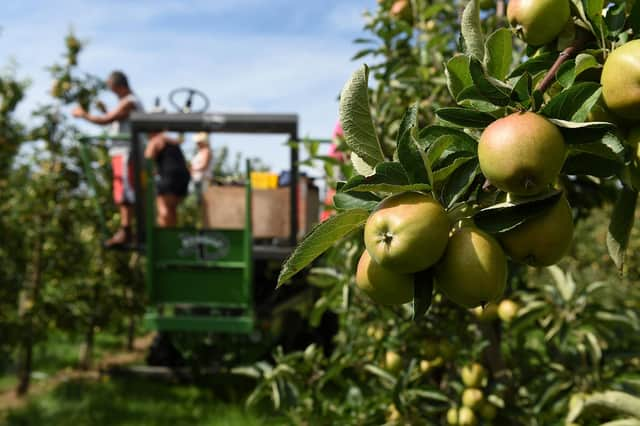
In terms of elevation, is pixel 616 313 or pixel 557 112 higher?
pixel 557 112

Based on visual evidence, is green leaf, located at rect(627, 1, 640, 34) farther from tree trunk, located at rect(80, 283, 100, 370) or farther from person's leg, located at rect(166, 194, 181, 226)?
tree trunk, located at rect(80, 283, 100, 370)

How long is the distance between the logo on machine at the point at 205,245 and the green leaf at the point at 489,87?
4408 millimetres

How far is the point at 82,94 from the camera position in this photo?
19.8ft

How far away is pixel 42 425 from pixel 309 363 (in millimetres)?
3366

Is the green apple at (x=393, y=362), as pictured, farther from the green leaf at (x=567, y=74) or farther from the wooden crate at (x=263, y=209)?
the wooden crate at (x=263, y=209)

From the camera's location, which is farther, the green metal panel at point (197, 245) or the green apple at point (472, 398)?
the green metal panel at point (197, 245)

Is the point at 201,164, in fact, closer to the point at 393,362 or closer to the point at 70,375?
the point at 70,375

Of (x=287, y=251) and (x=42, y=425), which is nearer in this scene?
(x=42, y=425)

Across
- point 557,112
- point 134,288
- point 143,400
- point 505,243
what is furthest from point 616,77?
point 134,288

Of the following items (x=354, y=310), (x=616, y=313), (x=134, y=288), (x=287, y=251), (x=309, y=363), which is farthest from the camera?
(x=134, y=288)

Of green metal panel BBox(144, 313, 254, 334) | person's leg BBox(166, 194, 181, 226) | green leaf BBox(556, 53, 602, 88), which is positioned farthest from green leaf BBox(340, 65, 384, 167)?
person's leg BBox(166, 194, 181, 226)

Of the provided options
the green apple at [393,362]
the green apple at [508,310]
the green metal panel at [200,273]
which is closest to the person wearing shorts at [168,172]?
the green metal panel at [200,273]

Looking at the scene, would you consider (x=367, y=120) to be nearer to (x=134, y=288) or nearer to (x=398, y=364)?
(x=398, y=364)

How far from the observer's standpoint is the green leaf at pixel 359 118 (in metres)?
0.68
